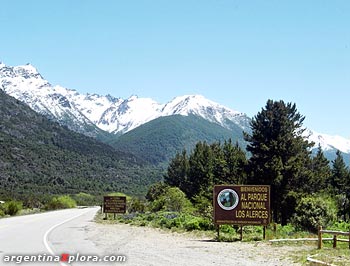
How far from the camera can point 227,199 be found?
85.3ft

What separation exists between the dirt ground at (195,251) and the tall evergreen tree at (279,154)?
892 inches

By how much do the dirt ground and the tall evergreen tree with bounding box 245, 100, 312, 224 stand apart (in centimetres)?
2265

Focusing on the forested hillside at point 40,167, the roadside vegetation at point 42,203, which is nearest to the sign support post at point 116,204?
the roadside vegetation at point 42,203

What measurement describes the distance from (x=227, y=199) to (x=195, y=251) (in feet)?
22.4

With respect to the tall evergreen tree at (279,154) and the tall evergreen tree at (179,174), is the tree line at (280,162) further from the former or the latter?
the tall evergreen tree at (179,174)

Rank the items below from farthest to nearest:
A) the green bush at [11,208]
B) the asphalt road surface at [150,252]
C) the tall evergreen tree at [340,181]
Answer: the tall evergreen tree at [340,181] < the green bush at [11,208] < the asphalt road surface at [150,252]

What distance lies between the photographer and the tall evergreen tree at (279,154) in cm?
4650

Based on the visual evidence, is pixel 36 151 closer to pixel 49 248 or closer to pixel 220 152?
pixel 220 152

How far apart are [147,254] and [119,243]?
4621 mm

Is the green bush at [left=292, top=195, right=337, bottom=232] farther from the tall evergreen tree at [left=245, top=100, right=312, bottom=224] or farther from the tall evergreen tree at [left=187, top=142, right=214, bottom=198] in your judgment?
the tall evergreen tree at [left=187, top=142, right=214, bottom=198]

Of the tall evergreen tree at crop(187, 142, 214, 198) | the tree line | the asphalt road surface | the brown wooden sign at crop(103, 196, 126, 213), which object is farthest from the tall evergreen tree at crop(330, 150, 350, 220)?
the asphalt road surface

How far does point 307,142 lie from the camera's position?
175 feet

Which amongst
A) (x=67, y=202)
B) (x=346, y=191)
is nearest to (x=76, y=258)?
(x=346, y=191)

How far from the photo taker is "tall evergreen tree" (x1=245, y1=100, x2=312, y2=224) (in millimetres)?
46500
